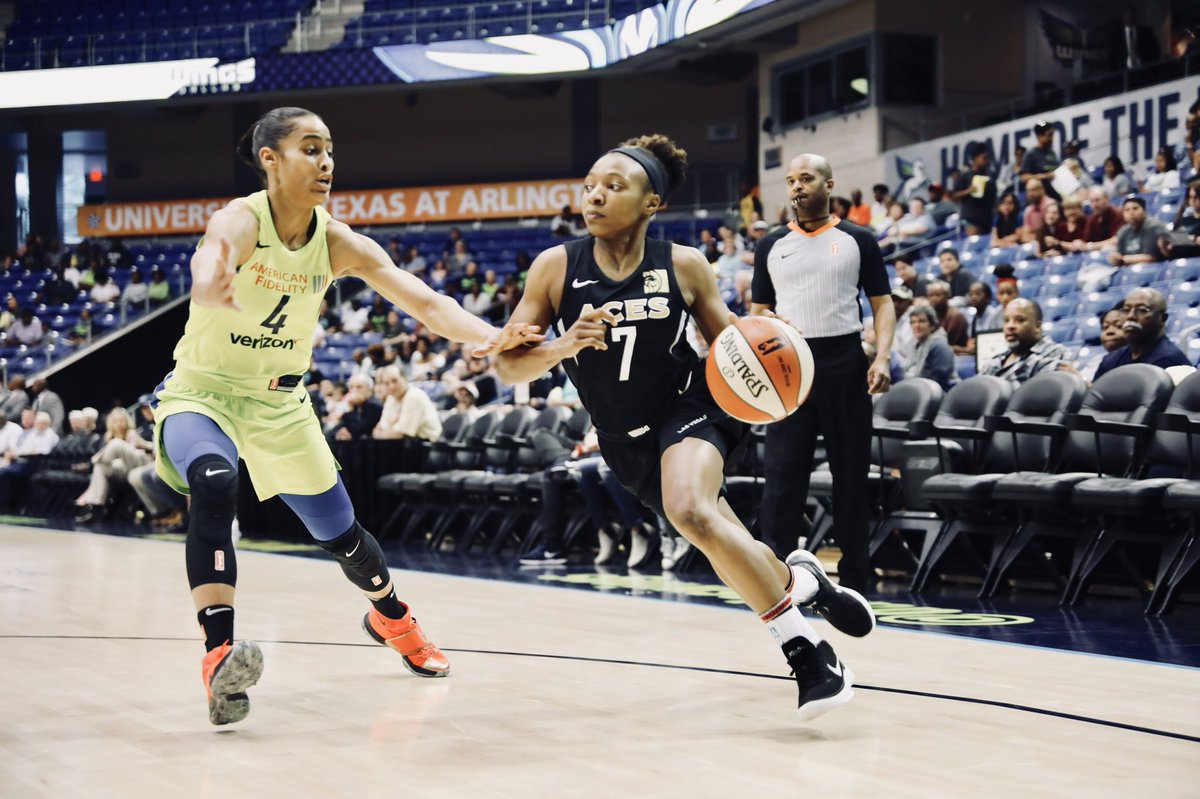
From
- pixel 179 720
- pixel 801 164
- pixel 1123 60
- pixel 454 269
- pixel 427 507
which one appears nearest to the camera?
pixel 179 720

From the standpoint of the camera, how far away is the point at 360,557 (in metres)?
4.36

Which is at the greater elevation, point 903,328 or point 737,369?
point 903,328

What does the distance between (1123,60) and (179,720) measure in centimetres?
1689

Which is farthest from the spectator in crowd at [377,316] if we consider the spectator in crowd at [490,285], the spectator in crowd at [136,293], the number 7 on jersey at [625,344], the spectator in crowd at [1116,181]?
the number 7 on jersey at [625,344]

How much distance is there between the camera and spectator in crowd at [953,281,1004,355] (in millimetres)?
9312

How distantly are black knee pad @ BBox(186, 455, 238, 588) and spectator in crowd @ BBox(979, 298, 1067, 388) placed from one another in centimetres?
472

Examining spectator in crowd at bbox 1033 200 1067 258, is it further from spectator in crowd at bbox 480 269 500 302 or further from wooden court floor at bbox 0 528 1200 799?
spectator in crowd at bbox 480 269 500 302

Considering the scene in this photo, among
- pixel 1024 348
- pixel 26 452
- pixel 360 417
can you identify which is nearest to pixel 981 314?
pixel 1024 348

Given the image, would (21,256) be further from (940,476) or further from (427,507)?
(940,476)

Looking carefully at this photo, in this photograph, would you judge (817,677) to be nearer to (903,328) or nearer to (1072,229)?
(903,328)

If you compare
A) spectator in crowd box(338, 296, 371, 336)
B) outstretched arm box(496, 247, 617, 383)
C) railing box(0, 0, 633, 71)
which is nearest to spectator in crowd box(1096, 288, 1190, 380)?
outstretched arm box(496, 247, 617, 383)

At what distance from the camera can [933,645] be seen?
4.92 m

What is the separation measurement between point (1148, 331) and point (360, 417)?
262 inches

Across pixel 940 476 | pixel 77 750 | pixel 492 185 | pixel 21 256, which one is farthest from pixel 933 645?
pixel 21 256
